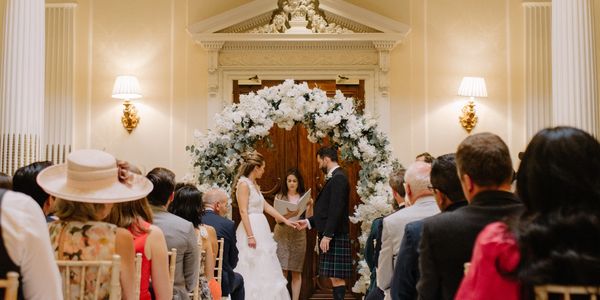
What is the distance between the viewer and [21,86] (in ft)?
23.0

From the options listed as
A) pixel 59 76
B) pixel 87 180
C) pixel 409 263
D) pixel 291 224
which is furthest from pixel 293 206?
pixel 87 180

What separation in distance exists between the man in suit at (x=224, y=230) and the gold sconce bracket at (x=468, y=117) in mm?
3991

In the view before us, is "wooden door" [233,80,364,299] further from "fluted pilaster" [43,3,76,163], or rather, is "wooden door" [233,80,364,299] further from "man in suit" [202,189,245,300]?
"man in suit" [202,189,245,300]

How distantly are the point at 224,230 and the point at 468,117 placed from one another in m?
4.42

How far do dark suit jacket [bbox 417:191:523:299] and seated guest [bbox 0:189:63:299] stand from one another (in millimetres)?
1160

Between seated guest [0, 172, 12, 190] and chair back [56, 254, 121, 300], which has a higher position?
seated guest [0, 172, 12, 190]

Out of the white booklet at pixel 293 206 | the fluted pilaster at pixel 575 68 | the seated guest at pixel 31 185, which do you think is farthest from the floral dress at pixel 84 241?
the white booklet at pixel 293 206

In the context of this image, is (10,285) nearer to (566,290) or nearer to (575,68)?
(566,290)

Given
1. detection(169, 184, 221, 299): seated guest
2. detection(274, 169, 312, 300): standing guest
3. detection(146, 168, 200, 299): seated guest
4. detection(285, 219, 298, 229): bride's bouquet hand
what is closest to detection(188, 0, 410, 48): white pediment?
detection(274, 169, 312, 300): standing guest

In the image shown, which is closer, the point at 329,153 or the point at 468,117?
the point at 329,153

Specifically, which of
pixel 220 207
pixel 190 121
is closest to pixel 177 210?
pixel 220 207

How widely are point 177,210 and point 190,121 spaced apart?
15.7 ft

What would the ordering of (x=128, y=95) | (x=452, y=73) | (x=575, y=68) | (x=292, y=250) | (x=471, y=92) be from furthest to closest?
(x=452, y=73) → (x=128, y=95) → (x=471, y=92) → (x=292, y=250) → (x=575, y=68)

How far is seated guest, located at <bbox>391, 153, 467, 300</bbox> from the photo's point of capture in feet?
11.0
